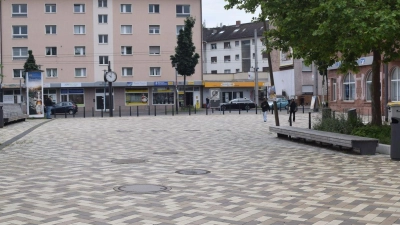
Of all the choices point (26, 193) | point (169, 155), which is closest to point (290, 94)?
point (169, 155)

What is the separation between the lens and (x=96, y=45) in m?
61.8

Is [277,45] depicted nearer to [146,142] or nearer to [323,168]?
[146,142]

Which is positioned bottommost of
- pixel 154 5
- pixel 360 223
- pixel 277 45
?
pixel 360 223

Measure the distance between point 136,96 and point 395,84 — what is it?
36.4 meters

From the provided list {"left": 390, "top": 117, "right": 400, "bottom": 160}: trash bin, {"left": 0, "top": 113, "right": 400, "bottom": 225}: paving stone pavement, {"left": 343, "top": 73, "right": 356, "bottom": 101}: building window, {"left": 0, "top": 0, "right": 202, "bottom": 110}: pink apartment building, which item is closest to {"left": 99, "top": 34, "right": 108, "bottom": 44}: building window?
{"left": 0, "top": 0, "right": 202, "bottom": 110}: pink apartment building

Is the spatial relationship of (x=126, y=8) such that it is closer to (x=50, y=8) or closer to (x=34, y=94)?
(x=50, y=8)

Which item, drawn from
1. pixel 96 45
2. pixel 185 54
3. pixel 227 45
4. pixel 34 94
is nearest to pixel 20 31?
pixel 96 45

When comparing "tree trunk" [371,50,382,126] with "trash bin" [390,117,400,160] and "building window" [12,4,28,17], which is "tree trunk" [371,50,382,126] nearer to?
"trash bin" [390,117,400,160]

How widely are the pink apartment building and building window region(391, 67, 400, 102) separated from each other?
3293cm

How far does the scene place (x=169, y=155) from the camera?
14297mm

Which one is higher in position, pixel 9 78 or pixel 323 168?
pixel 9 78

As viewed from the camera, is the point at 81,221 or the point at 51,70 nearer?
the point at 81,221

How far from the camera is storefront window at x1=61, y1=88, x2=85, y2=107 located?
204 feet

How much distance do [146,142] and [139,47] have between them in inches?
1783
